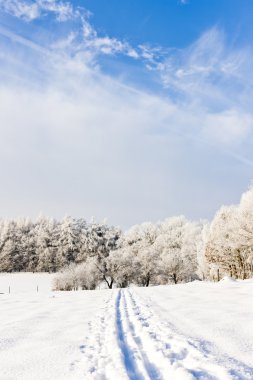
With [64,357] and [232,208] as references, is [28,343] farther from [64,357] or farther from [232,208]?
[232,208]

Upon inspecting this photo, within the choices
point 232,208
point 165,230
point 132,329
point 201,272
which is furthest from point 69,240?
point 132,329

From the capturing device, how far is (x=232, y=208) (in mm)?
67625

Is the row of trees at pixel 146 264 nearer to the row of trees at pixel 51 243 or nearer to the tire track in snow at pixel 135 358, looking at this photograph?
the row of trees at pixel 51 243

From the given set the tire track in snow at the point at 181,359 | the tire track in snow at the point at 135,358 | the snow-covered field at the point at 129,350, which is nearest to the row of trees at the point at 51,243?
the snow-covered field at the point at 129,350

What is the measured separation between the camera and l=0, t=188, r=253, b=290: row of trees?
2365 inches

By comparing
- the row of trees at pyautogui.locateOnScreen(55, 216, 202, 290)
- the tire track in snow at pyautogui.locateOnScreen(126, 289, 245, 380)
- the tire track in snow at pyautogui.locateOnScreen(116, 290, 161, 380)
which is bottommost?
the tire track in snow at pyautogui.locateOnScreen(126, 289, 245, 380)

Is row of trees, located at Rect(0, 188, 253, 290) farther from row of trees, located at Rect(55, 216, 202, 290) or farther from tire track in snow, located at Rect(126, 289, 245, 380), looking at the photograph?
tire track in snow, located at Rect(126, 289, 245, 380)

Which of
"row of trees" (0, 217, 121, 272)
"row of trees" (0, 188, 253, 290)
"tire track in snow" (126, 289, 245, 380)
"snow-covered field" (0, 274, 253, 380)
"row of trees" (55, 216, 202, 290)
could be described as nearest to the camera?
"tire track in snow" (126, 289, 245, 380)

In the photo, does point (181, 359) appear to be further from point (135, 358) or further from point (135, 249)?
point (135, 249)

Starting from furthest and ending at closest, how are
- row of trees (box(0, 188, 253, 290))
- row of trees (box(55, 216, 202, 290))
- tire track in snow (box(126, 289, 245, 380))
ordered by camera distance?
row of trees (box(55, 216, 202, 290)) < row of trees (box(0, 188, 253, 290)) < tire track in snow (box(126, 289, 245, 380))

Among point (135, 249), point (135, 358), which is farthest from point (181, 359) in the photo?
point (135, 249)

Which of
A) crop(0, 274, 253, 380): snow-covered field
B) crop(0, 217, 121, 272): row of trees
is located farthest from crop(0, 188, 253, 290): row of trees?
crop(0, 274, 253, 380): snow-covered field

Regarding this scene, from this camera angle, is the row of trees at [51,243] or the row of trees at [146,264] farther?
the row of trees at [51,243]

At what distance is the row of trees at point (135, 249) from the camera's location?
60.1 metres
